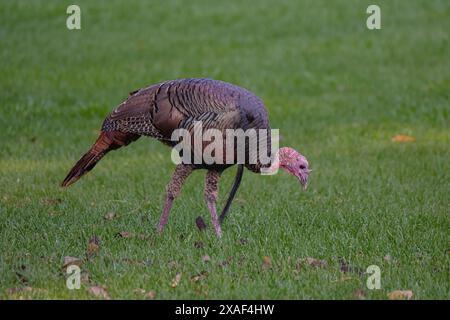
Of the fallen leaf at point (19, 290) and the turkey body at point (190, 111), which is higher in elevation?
the turkey body at point (190, 111)

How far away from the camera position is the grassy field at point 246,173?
18.8ft

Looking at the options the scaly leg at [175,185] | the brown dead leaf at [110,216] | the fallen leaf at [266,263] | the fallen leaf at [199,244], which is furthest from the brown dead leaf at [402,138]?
the fallen leaf at [266,263]

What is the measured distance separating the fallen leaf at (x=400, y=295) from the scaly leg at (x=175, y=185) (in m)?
1.81

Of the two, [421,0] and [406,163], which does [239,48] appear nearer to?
[421,0]

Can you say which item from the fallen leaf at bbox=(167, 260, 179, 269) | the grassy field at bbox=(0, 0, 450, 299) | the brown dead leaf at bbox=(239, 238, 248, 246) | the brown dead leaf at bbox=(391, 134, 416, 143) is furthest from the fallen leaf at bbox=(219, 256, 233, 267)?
the brown dead leaf at bbox=(391, 134, 416, 143)

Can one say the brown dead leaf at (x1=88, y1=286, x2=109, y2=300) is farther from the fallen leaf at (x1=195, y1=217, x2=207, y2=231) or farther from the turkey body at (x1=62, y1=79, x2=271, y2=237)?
the fallen leaf at (x1=195, y1=217, x2=207, y2=231)

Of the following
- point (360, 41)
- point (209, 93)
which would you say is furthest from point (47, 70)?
point (209, 93)

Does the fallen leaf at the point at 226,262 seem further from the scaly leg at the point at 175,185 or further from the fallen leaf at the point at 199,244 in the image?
the scaly leg at the point at 175,185

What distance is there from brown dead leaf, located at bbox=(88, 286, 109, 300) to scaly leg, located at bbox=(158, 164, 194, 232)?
1.32m

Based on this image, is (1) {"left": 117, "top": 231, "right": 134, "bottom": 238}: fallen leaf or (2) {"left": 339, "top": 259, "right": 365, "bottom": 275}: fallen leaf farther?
(1) {"left": 117, "top": 231, "right": 134, "bottom": 238}: fallen leaf

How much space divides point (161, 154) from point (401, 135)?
9.63ft

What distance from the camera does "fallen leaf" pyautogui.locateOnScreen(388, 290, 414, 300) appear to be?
5.27m

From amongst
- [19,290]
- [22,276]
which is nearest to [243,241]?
[22,276]

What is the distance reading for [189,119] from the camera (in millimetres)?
6168
